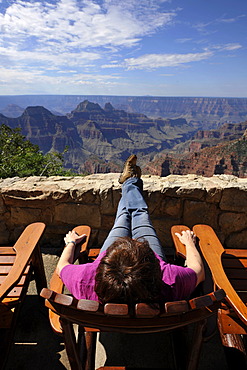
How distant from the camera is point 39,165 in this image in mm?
10141

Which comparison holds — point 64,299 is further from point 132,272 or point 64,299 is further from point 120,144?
point 120,144

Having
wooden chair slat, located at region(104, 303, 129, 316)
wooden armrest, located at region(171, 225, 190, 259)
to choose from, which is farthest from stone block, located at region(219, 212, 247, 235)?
wooden chair slat, located at region(104, 303, 129, 316)

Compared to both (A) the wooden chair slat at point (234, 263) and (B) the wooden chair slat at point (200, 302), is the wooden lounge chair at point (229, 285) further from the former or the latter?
(B) the wooden chair slat at point (200, 302)

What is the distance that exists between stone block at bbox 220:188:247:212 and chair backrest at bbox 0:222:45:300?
1.95 m

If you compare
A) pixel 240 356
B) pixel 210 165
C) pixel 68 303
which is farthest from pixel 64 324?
pixel 210 165

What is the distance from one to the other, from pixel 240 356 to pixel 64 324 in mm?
1270

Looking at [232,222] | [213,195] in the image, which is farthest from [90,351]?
[232,222]

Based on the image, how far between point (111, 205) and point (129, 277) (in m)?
1.82

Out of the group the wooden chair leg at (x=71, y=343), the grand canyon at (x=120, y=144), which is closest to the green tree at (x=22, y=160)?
the wooden chair leg at (x=71, y=343)

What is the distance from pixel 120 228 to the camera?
1.91 metres

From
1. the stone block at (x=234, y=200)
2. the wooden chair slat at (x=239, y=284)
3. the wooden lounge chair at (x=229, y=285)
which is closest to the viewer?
the wooden lounge chair at (x=229, y=285)

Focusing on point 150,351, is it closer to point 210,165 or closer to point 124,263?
point 124,263

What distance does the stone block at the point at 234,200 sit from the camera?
2.66 m

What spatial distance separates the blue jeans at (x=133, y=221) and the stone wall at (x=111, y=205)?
1.12ft
